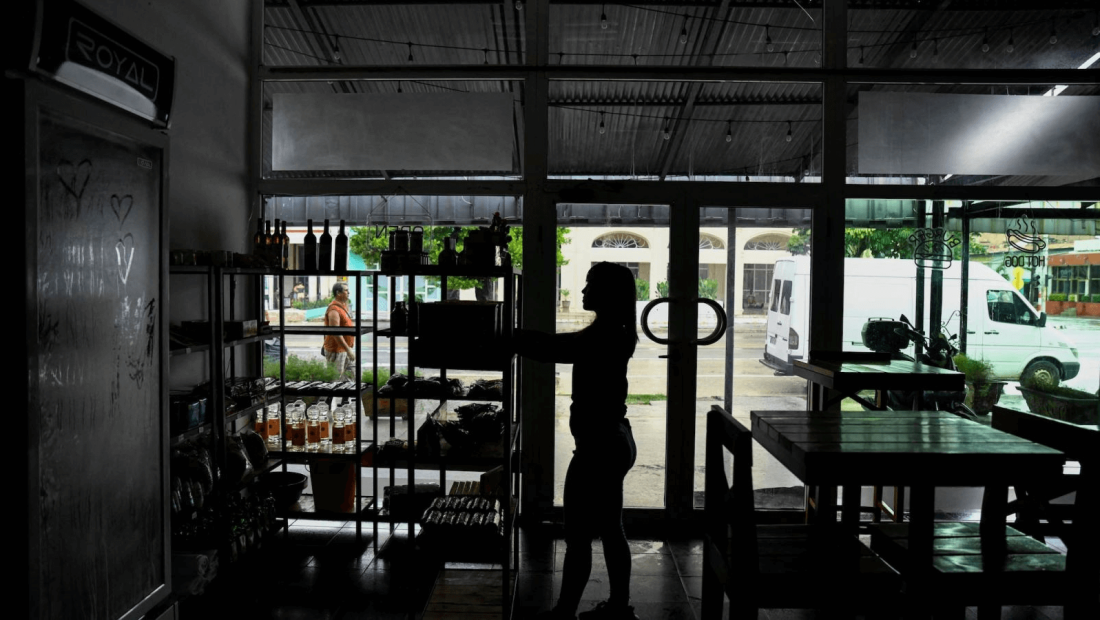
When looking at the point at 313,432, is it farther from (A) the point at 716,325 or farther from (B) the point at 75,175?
(A) the point at 716,325

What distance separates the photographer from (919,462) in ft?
7.16


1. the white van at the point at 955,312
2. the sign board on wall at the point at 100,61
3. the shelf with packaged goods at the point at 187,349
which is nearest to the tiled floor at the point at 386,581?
the shelf with packaged goods at the point at 187,349

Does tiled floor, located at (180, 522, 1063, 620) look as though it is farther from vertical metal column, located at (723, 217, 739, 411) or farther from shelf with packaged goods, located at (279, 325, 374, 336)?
shelf with packaged goods, located at (279, 325, 374, 336)

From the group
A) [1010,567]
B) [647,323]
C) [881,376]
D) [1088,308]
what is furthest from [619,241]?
[1088,308]

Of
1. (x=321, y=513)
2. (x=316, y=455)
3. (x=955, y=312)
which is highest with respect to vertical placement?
(x=955, y=312)

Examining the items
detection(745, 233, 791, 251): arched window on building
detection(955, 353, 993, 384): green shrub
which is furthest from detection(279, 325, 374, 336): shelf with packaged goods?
detection(955, 353, 993, 384): green shrub

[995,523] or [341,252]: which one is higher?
[341,252]

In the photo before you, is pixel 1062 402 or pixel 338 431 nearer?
pixel 338 431

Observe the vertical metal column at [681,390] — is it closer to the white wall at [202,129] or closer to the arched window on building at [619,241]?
the arched window on building at [619,241]

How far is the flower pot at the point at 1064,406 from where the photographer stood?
4.40 meters

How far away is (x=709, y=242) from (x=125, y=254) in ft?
11.2

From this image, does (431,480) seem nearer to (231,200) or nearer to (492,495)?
(492,495)

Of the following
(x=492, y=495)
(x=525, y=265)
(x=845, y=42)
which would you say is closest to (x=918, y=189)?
(x=845, y=42)

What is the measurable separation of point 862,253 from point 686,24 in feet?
6.40
